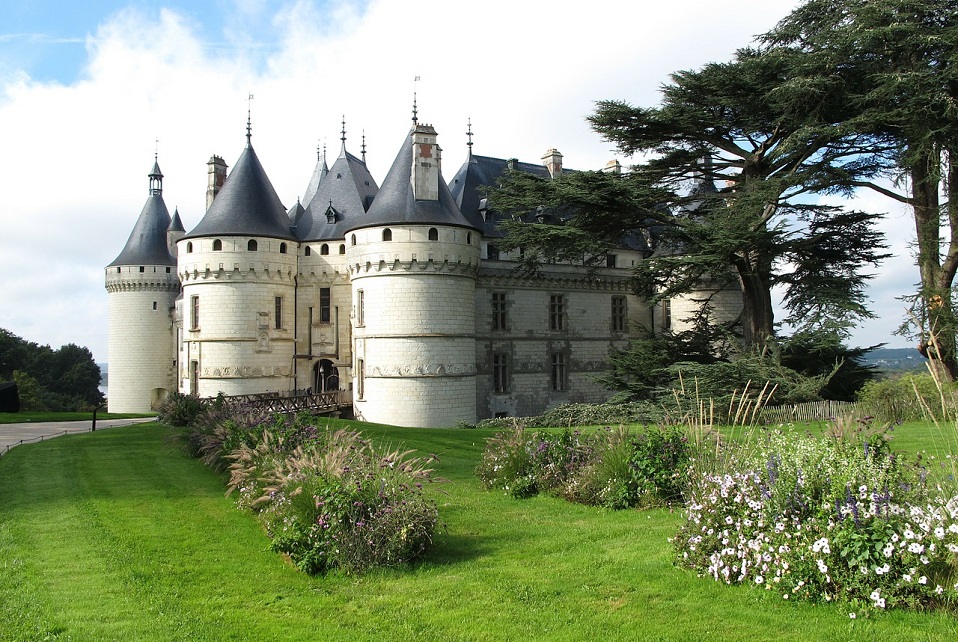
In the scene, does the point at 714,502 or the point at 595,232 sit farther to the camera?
the point at 595,232

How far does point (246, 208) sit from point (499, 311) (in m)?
10.7

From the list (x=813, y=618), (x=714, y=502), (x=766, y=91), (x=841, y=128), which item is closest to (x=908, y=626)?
(x=813, y=618)

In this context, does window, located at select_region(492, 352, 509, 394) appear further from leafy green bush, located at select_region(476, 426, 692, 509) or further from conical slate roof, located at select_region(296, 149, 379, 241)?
leafy green bush, located at select_region(476, 426, 692, 509)

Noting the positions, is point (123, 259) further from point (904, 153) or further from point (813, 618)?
point (813, 618)

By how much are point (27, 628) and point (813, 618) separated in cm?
581

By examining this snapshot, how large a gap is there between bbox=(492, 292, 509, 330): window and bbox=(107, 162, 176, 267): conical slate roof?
779 inches

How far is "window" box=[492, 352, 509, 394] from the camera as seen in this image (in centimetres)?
3027

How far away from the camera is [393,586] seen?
657 centimetres

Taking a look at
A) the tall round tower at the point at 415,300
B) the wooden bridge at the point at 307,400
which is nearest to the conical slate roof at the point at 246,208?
the tall round tower at the point at 415,300

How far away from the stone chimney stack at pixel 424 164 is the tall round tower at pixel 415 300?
4 centimetres

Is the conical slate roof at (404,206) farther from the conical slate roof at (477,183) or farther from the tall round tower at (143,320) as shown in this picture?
the tall round tower at (143,320)

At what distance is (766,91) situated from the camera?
2139 cm

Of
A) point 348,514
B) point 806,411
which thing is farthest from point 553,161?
point 348,514

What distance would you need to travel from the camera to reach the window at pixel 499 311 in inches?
1198
